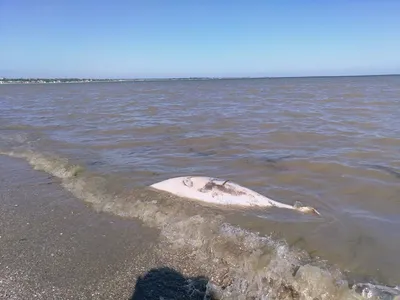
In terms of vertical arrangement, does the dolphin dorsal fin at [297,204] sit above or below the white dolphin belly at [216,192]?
below

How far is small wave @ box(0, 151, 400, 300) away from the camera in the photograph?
3.44 meters

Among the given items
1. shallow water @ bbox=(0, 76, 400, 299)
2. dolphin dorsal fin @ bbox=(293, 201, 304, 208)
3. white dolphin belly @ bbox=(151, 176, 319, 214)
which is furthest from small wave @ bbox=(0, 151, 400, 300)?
dolphin dorsal fin @ bbox=(293, 201, 304, 208)

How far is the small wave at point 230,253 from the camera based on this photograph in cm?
344

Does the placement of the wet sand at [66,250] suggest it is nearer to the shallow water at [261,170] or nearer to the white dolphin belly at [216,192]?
the shallow water at [261,170]

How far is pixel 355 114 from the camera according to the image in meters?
14.7

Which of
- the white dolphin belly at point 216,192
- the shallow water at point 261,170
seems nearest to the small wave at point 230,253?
the shallow water at point 261,170

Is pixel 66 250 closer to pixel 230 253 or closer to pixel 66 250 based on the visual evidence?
pixel 66 250

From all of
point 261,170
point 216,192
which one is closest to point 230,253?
point 216,192

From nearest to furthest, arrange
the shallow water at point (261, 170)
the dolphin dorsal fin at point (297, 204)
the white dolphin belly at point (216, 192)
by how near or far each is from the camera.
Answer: the shallow water at point (261, 170) → the dolphin dorsal fin at point (297, 204) → the white dolphin belly at point (216, 192)

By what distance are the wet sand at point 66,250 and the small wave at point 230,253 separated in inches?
13.6

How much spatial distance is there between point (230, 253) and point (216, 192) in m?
1.86

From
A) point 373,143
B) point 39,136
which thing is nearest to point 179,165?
point 373,143

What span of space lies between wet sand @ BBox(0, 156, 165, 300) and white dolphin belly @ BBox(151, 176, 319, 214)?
1.27 m

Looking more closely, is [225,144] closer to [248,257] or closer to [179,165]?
[179,165]
